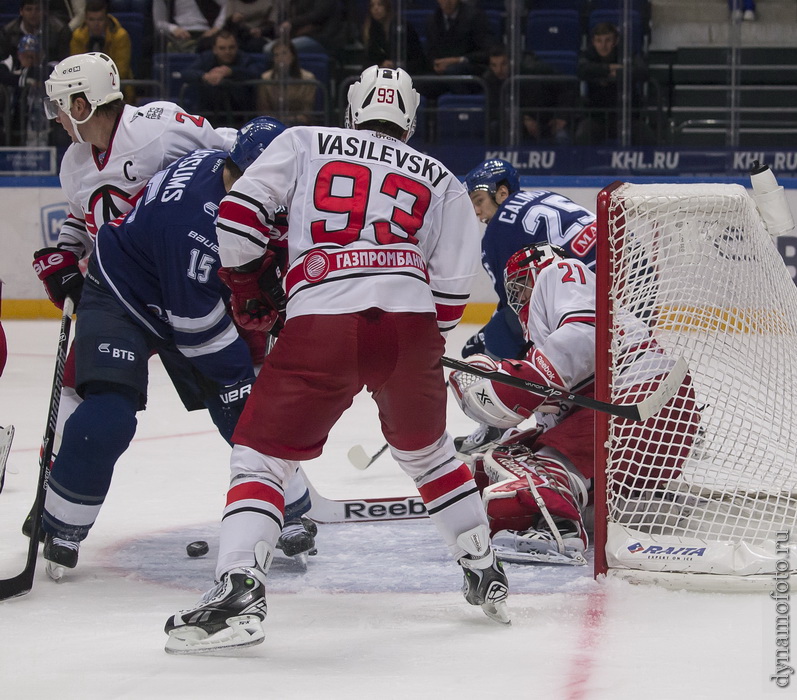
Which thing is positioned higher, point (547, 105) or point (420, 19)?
point (420, 19)

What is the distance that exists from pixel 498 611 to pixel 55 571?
3.28 ft

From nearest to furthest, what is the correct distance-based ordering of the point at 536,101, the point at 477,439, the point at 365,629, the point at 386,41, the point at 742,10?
the point at 365,629, the point at 477,439, the point at 742,10, the point at 536,101, the point at 386,41

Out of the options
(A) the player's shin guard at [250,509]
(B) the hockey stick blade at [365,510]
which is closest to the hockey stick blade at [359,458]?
(B) the hockey stick blade at [365,510]

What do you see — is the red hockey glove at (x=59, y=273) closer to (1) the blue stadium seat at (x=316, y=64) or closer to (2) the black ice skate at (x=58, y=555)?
(2) the black ice skate at (x=58, y=555)

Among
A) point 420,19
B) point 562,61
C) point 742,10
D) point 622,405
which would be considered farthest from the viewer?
point 420,19

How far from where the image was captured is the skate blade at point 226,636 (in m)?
2.18

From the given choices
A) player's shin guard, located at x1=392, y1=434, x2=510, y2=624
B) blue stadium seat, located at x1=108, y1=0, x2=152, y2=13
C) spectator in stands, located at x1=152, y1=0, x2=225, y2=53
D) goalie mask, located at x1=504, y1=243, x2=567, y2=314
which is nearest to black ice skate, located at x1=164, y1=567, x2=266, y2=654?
player's shin guard, located at x1=392, y1=434, x2=510, y2=624

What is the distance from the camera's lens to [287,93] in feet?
24.6

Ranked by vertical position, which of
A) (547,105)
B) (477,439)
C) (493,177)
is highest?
(547,105)

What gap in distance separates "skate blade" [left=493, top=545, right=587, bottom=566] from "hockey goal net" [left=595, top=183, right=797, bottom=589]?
130 millimetres

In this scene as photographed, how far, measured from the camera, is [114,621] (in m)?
2.46

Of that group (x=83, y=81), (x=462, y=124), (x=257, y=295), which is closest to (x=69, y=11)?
(x=462, y=124)

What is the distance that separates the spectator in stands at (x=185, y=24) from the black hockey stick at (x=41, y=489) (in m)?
4.99

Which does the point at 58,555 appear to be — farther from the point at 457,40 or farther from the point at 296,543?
the point at 457,40
